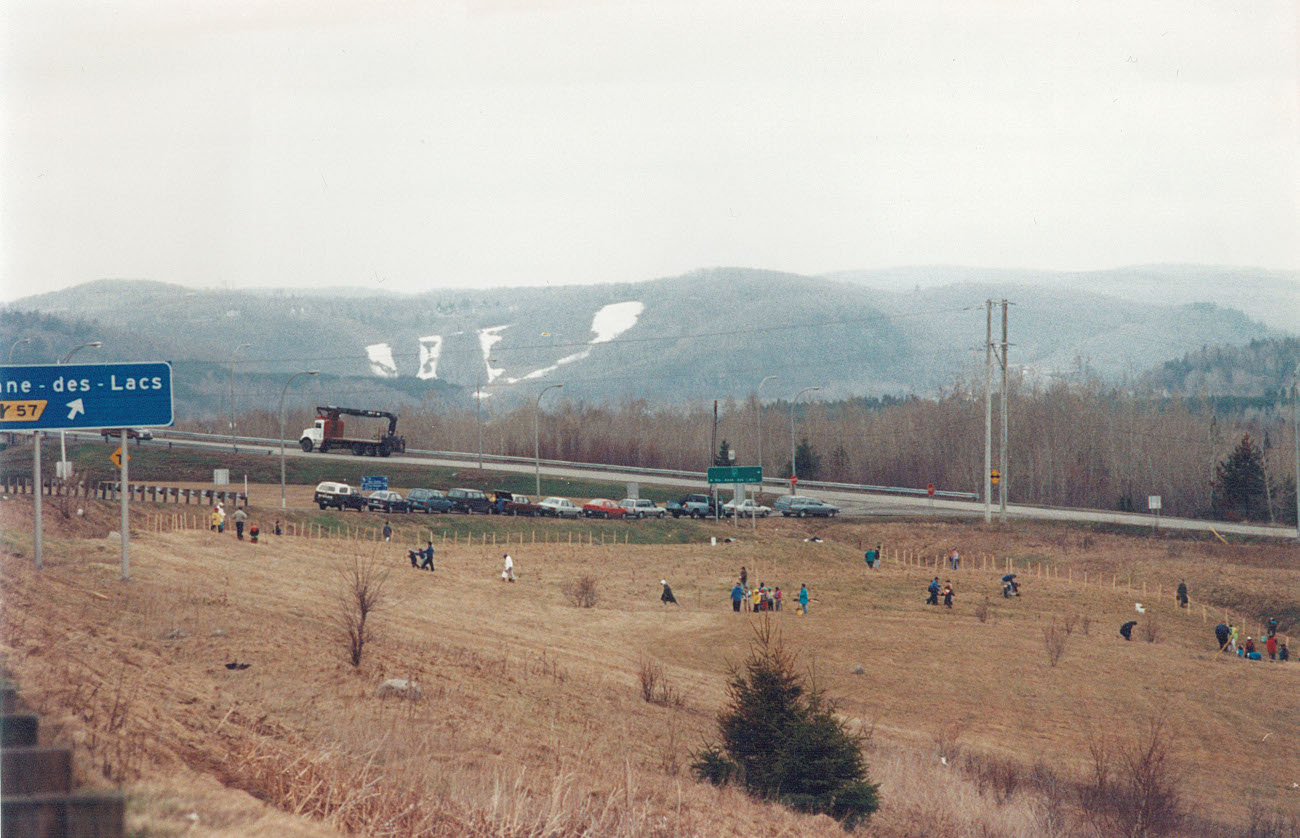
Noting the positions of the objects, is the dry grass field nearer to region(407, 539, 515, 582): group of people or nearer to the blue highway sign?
region(407, 539, 515, 582): group of people

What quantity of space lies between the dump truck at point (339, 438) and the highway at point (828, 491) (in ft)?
2.91

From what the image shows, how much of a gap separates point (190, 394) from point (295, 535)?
12716cm

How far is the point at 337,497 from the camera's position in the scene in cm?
6309

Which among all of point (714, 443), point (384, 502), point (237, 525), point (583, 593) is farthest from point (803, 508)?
point (237, 525)

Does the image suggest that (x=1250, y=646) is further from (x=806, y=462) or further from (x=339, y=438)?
(x=339, y=438)

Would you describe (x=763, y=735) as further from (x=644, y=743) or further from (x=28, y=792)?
(x=28, y=792)

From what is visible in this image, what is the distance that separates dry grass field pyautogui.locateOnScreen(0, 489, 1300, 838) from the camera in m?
12.8

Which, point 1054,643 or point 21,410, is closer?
point 21,410

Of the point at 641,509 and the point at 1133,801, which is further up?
the point at 641,509

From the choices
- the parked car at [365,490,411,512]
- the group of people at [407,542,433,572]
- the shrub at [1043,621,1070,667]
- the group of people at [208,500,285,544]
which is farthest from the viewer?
the parked car at [365,490,411,512]

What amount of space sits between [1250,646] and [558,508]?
143ft

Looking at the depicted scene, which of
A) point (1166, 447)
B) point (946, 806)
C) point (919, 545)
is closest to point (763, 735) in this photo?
point (946, 806)

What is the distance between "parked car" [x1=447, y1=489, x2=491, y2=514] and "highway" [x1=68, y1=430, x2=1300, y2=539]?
18.4 meters

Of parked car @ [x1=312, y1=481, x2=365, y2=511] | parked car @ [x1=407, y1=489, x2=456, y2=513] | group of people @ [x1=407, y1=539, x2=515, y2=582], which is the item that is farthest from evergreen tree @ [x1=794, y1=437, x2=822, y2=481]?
group of people @ [x1=407, y1=539, x2=515, y2=582]
